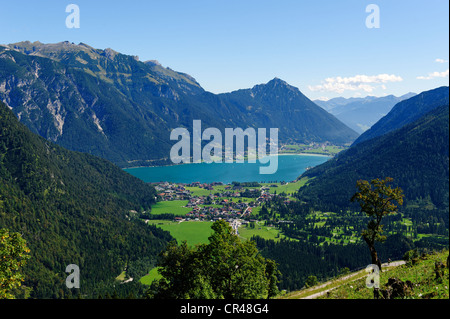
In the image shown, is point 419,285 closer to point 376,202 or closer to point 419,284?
point 419,284

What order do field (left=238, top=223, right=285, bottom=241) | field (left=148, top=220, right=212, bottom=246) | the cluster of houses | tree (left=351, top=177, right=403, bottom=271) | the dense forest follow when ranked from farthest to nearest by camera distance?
the cluster of houses, field (left=238, top=223, right=285, bottom=241), field (left=148, top=220, right=212, bottom=246), the dense forest, tree (left=351, top=177, right=403, bottom=271)

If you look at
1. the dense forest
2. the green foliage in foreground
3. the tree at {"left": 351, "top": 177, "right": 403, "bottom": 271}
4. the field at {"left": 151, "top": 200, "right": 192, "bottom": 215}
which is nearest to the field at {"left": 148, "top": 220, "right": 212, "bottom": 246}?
the dense forest

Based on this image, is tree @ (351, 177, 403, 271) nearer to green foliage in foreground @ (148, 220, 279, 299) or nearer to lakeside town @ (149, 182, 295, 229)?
green foliage in foreground @ (148, 220, 279, 299)

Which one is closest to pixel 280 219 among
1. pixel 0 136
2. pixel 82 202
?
pixel 82 202

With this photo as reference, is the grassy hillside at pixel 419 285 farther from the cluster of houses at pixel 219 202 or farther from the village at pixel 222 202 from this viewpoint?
the cluster of houses at pixel 219 202

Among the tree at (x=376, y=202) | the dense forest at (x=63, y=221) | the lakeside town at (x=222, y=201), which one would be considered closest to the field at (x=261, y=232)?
the lakeside town at (x=222, y=201)

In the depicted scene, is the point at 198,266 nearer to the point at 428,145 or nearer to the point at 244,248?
the point at 244,248
